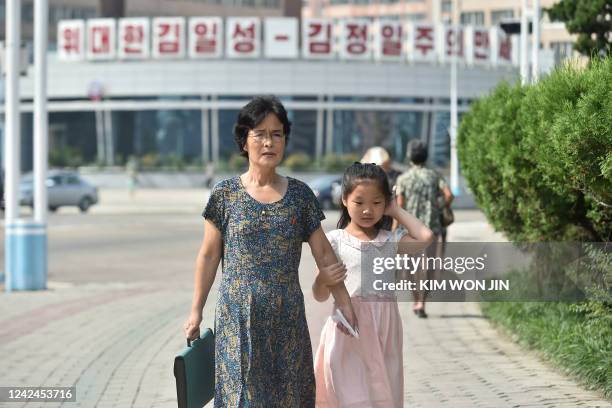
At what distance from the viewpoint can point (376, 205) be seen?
6164 mm

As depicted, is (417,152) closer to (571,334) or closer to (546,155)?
(571,334)

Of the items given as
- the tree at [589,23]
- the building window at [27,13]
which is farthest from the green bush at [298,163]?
the tree at [589,23]

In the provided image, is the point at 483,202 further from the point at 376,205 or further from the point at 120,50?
the point at 120,50

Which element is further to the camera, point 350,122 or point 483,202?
point 350,122

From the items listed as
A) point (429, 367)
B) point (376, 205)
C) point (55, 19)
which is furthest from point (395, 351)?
point (55, 19)

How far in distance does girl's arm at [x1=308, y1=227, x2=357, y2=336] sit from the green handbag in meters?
0.64

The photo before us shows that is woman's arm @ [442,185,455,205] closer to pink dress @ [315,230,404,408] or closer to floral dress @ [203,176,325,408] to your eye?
pink dress @ [315,230,404,408]

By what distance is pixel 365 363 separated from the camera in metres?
6.25

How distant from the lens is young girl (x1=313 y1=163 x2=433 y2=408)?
616 centimetres

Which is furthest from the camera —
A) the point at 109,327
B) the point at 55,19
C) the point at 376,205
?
the point at 55,19

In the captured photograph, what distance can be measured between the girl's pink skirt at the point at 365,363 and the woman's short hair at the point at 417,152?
6.40 meters

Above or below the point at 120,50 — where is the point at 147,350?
below

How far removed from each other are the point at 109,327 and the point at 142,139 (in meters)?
61.6

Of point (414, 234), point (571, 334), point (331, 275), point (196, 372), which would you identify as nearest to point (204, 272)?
point (196, 372)
